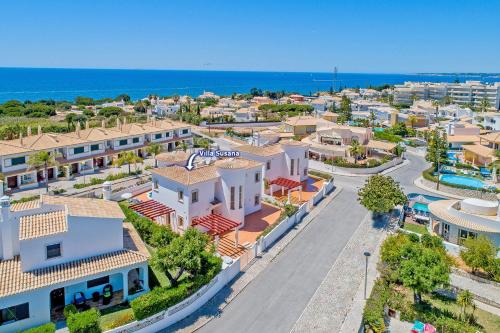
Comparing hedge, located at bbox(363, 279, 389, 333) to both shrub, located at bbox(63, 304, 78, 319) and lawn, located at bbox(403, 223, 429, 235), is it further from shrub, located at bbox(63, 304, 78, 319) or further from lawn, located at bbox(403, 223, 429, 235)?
shrub, located at bbox(63, 304, 78, 319)

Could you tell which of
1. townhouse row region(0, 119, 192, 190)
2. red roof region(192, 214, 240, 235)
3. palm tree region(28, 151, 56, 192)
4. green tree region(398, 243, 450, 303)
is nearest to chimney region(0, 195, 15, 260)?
red roof region(192, 214, 240, 235)

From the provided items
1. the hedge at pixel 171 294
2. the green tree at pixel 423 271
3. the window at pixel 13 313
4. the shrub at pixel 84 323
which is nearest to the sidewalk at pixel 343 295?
the green tree at pixel 423 271

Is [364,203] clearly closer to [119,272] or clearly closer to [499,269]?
[499,269]

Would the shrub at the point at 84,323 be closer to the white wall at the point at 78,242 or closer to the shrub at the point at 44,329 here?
the shrub at the point at 44,329

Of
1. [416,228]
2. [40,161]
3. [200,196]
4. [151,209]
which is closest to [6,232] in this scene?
[151,209]

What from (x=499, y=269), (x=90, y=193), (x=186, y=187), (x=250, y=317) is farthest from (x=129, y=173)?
(x=499, y=269)

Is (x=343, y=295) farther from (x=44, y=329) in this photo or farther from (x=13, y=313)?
(x=13, y=313)

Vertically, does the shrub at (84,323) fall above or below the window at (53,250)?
below
